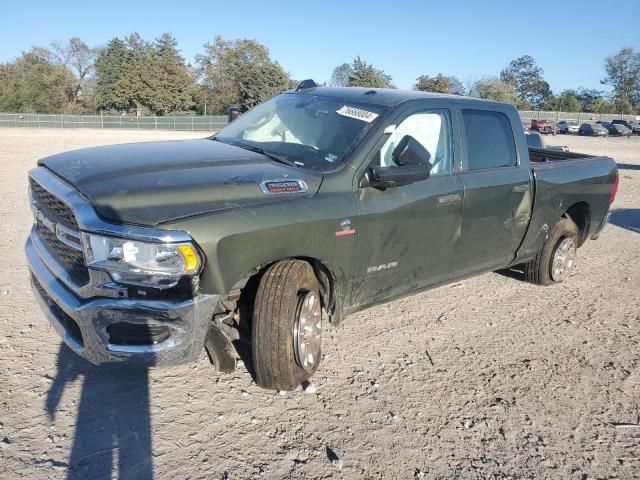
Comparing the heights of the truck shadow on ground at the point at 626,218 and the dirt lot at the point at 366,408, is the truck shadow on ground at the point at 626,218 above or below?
above

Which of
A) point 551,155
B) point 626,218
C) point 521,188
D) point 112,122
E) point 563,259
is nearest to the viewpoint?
point 521,188

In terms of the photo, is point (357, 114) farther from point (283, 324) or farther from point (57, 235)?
point (57, 235)

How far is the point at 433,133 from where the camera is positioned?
4230 mm

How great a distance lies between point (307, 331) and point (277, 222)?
0.81 m

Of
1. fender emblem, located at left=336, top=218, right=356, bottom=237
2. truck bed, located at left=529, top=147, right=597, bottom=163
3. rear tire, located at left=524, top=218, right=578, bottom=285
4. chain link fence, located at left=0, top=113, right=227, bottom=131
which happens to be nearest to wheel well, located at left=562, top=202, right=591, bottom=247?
rear tire, located at left=524, top=218, right=578, bottom=285

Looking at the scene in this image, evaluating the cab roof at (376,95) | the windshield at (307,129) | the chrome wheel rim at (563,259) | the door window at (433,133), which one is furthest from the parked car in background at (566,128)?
the windshield at (307,129)

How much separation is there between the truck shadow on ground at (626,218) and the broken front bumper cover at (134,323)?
332 inches

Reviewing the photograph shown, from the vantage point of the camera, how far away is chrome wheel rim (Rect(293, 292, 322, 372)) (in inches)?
131

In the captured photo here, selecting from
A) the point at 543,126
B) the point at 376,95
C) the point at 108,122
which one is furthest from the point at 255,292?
the point at 543,126

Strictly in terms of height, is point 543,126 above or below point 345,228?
above

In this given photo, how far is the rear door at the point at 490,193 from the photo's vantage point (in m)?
4.39

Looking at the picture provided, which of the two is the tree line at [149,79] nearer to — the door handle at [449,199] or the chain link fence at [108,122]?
the chain link fence at [108,122]

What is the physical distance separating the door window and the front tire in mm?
1227

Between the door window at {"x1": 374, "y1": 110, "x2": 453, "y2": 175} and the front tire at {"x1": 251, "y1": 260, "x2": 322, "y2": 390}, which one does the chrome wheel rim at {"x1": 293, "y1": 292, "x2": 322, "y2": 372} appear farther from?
the door window at {"x1": 374, "y1": 110, "x2": 453, "y2": 175}
